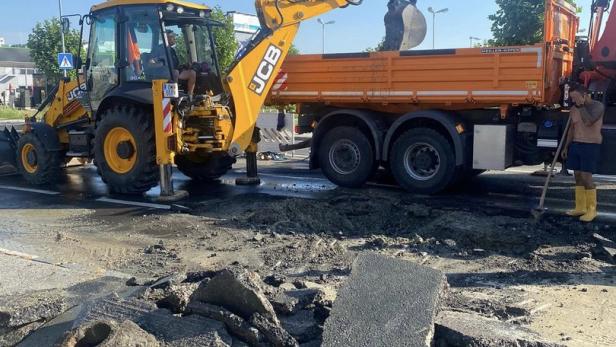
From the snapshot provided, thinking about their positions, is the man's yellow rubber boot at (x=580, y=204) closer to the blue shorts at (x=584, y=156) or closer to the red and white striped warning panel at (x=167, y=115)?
the blue shorts at (x=584, y=156)

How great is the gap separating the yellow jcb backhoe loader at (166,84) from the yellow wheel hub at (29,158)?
1.07 m

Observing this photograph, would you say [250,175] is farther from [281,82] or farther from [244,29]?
[244,29]

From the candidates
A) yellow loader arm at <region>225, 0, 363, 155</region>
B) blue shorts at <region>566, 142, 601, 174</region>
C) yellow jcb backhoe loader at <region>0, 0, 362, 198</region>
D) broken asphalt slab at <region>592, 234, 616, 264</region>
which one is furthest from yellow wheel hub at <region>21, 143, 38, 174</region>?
broken asphalt slab at <region>592, 234, 616, 264</region>

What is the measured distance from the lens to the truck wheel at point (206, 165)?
36.4ft

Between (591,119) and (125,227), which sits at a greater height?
(591,119)

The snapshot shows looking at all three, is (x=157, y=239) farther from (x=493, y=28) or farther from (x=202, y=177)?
(x=493, y=28)

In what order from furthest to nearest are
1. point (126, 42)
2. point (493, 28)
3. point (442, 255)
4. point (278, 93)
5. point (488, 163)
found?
point (493, 28) → point (278, 93) → point (126, 42) → point (488, 163) → point (442, 255)

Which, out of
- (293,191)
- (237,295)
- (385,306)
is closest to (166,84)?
(293,191)

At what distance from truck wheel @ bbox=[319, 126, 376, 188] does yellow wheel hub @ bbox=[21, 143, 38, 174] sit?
205 inches

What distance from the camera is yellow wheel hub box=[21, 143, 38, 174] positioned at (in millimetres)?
11117

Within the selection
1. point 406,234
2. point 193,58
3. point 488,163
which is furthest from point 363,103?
point 406,234

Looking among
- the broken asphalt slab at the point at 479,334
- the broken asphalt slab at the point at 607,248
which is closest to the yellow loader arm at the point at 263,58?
the broken asphalt slab at the point at 607,248

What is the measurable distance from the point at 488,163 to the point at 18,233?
651cm

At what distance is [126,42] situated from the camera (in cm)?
984
